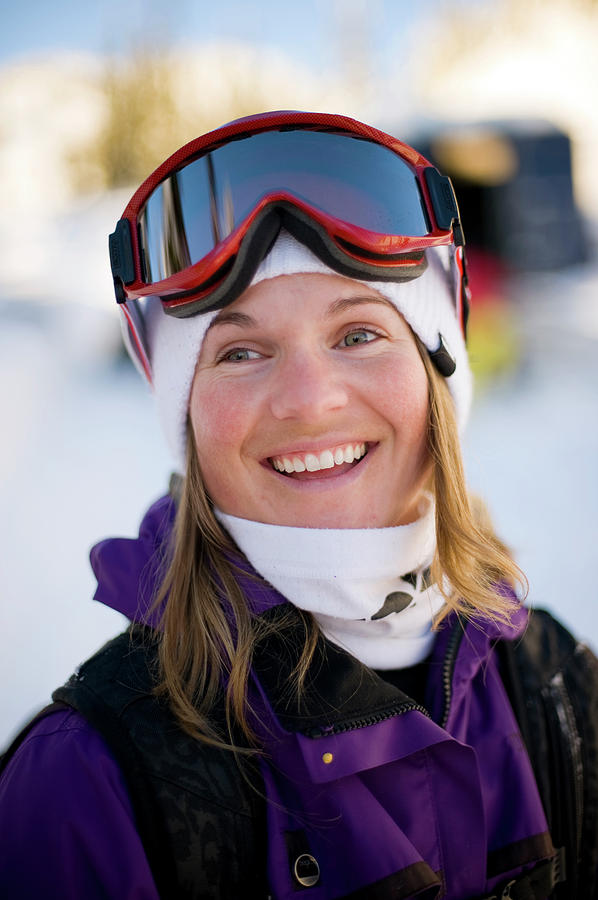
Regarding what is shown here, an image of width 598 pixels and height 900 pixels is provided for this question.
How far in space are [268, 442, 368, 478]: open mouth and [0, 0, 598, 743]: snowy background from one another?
70 cm

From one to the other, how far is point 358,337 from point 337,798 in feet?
3.37

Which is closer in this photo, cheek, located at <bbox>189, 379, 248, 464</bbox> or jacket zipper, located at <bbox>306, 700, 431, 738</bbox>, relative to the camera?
jacket zipper, located at <bbox>306, 700, 431, 738</bbox>

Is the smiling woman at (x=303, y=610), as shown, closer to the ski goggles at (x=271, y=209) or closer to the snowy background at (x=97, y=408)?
the ski goggles at (x=271, y=209)

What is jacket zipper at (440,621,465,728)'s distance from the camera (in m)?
1.63

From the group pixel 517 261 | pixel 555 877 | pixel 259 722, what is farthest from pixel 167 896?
pixel 517 261

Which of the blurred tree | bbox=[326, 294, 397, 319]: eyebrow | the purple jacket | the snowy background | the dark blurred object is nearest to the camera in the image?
the purple jacket

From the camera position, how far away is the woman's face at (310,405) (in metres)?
1.51

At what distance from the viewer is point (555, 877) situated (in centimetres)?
162

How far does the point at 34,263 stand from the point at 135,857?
934cm

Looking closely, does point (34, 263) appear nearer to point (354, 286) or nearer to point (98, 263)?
point (98, 263)

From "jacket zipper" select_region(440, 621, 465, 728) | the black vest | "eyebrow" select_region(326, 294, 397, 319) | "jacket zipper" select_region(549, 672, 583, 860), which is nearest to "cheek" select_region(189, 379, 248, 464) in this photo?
"eyebrow" select_region(326, 294, 397, 319)

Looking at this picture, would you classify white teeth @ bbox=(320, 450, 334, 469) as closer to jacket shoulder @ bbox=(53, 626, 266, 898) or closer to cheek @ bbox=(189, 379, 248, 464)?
cheek @ bbox=(189, 379, 248, 464)

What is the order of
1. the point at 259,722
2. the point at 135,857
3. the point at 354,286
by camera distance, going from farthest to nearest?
1. the point at 354,286
2. the point at 259,722
3. the point at 135,857

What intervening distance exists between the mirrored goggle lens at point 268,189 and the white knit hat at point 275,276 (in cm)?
12
